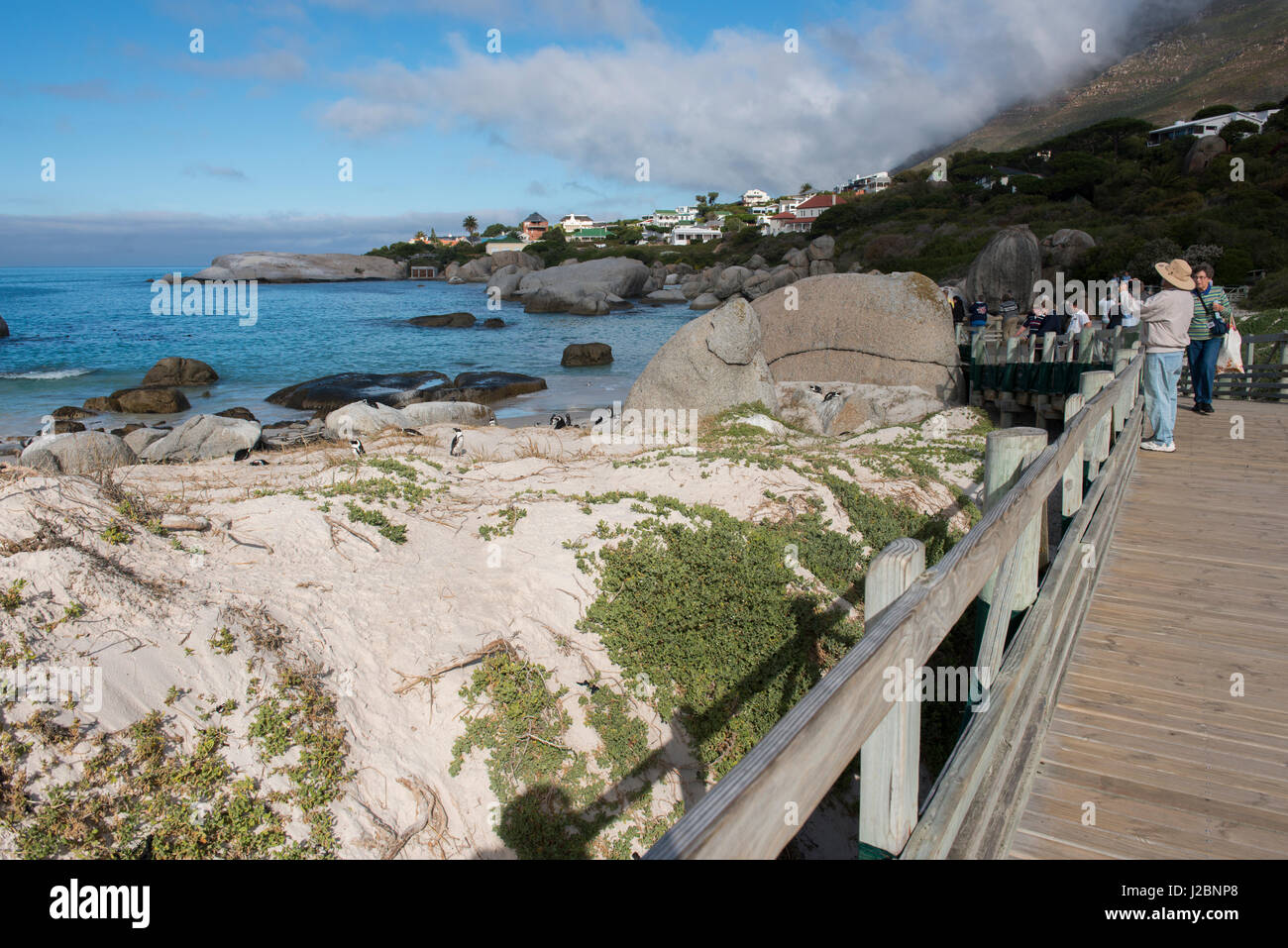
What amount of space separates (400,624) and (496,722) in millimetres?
978

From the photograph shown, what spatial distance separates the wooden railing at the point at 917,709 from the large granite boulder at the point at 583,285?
51088mm

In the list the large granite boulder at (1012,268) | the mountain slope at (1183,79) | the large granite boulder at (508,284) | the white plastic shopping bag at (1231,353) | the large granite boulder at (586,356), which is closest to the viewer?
the white plastic shopping bag at (1231,353)

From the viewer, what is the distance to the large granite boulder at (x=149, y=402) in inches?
919

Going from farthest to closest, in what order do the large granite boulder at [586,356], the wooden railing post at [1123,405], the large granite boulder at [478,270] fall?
the large granite boulder at [478,270] → the large granite boulder at [586,356] → the wooden railing post at [1123,405]

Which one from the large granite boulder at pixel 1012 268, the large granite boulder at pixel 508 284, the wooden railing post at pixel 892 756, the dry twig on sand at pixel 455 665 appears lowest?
the dry twig on sand at pixel 455 665

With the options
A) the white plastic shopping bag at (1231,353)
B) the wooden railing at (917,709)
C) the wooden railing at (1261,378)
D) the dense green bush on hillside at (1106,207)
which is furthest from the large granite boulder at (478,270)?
the wooden railing at (917,709)

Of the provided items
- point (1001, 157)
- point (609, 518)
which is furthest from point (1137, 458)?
point (1001, 157)

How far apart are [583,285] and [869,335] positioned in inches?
1729

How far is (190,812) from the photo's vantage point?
383cm

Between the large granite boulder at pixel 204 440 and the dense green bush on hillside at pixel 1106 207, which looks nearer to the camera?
the large granite boulder at pixel 204 440

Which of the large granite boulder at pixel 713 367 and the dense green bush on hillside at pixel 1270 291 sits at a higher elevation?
the dense green bush on hillside at pixel 1270 291

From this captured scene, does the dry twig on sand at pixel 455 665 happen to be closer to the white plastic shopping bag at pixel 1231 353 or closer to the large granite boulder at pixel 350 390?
the white plastic shopping bag at pixel 1231 353

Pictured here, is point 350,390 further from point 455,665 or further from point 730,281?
point 730,281

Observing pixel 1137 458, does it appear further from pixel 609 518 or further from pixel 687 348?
pixel 687 348
